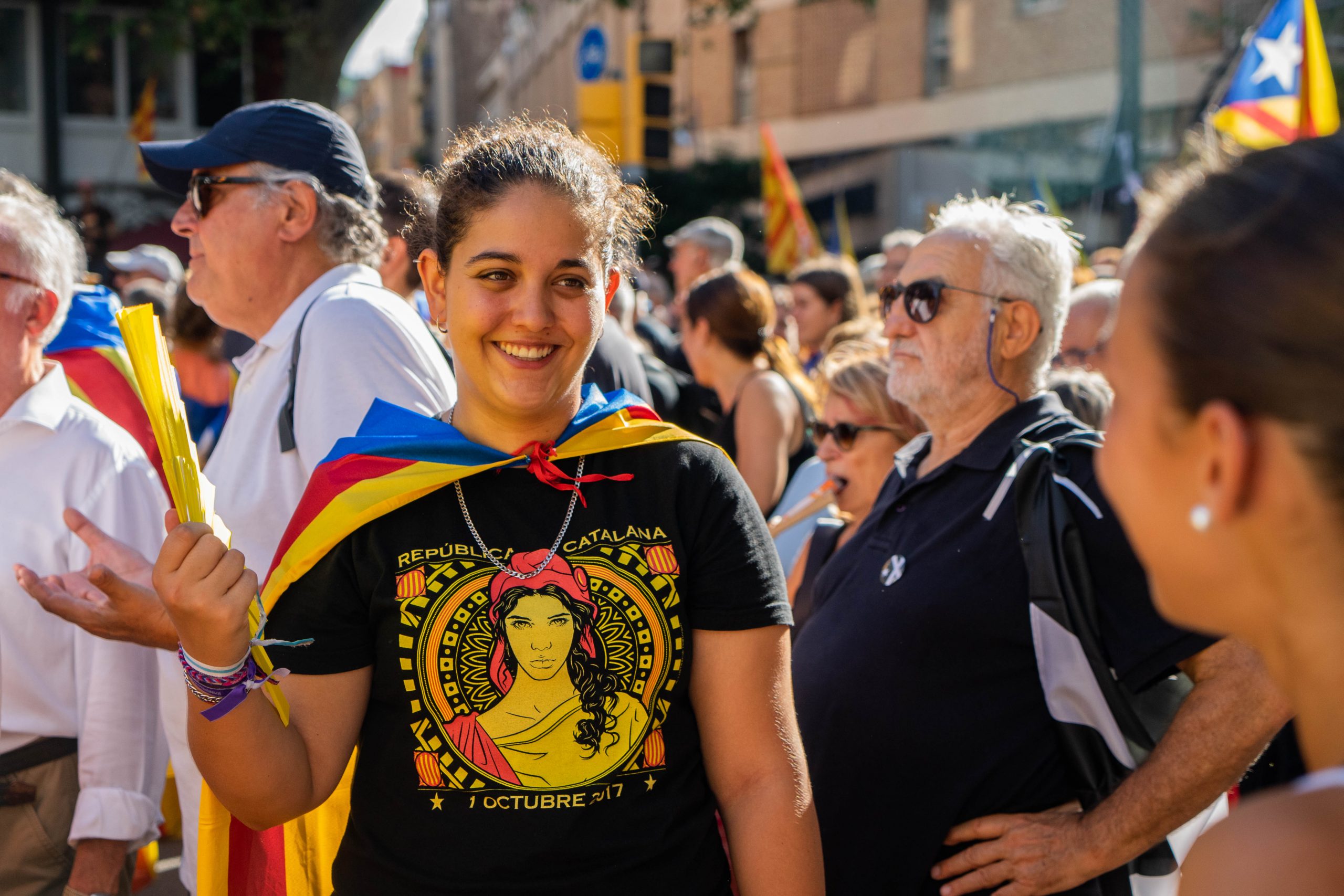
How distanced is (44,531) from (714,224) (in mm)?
6183

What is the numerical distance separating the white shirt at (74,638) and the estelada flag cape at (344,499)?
25.2 inches

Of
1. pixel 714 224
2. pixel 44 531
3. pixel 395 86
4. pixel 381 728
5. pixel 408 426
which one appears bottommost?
pixel 381 728

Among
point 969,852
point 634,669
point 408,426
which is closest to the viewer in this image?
point 634,669

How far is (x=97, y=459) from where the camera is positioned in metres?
2.77

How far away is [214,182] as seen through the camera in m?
2.94

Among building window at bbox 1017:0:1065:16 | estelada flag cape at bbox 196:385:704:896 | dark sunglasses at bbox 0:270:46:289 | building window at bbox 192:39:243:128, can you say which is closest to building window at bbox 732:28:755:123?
building window at bbox 1017:0:1065:16

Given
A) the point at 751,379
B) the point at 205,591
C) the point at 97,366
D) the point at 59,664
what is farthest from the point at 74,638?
the point at 751,379

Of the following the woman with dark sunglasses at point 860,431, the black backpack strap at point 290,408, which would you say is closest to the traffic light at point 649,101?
the woman with dark sunglasses at point 860,431

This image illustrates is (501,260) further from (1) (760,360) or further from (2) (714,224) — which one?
(2) (714,224)

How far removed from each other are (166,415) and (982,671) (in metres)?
1.63

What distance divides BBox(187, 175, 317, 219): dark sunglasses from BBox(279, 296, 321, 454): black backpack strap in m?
0.43

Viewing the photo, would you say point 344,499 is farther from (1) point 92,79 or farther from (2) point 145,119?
A: (1) point 92,79

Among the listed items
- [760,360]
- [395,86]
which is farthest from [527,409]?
[395,86]

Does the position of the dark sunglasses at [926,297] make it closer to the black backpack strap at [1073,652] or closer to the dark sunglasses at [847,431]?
the black backpack strap at [1073,652]
